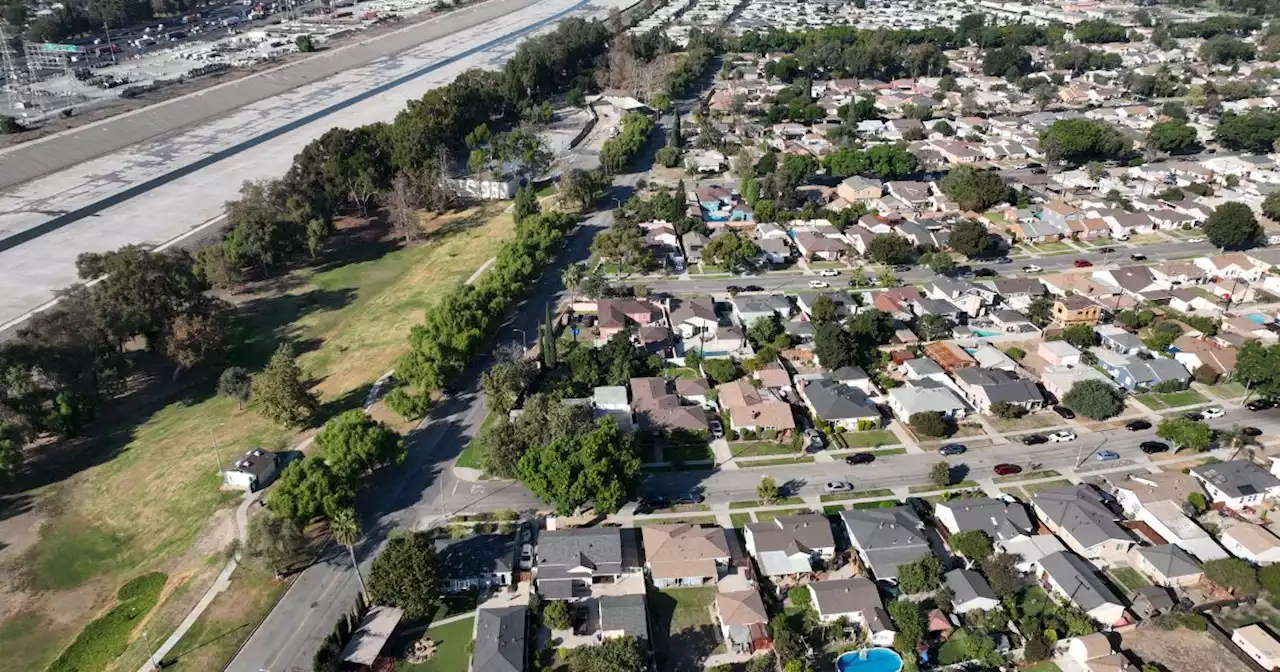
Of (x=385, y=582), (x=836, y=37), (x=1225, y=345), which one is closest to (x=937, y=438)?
(x=1225, y=345)

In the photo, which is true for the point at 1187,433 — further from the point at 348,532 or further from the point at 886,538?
the point at 348,532

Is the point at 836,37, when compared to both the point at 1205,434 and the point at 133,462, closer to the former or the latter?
the point at 1205,434

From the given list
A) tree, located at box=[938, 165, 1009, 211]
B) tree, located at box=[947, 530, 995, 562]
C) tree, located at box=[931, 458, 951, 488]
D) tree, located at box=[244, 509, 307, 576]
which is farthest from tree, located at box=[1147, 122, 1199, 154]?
tree, located at box=[244, 509, 307, 576]

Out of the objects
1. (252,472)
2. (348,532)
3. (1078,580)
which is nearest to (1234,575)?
(1078,580)

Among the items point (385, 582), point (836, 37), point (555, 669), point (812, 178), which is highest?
point (836, 37)

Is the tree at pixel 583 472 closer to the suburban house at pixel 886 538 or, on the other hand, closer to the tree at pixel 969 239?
the suburban house at pixel 886 538

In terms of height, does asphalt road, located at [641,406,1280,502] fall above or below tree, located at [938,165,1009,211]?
below

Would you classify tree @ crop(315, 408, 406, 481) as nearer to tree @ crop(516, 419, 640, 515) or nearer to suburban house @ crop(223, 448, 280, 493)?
suburban house @ crop(223, 448, 280, 493)
